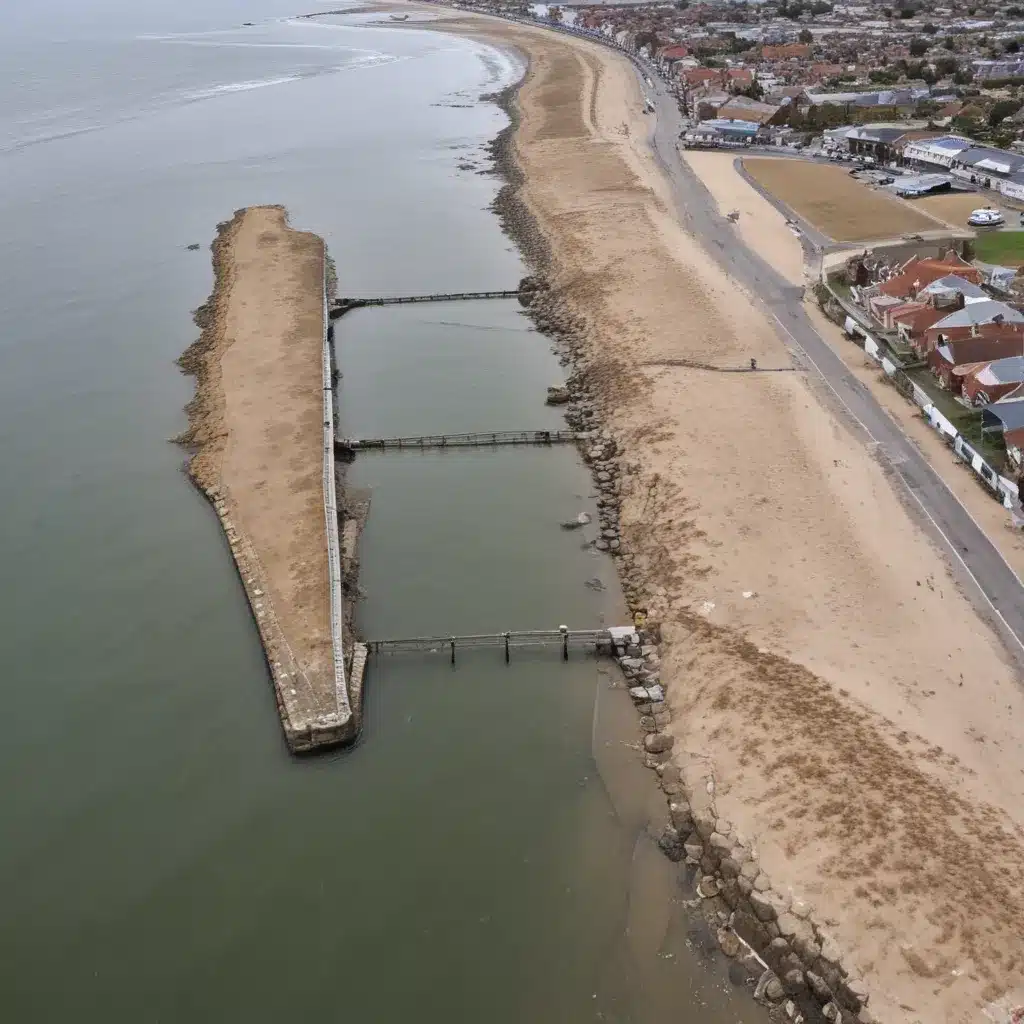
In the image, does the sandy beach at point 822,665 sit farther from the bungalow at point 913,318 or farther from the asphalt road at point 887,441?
the bungalow at point 913,318

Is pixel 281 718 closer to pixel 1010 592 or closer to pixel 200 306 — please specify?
pixel 1010 592

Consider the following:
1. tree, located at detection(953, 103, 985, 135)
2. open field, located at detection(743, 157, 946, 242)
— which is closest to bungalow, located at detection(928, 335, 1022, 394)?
open field, located at detection(743, 157, 946, 242)

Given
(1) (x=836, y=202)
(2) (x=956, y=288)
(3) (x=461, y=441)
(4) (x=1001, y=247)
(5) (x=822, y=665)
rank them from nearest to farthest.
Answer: (5) (x=822, y=665)
(3) (x=461, y=441)
(2) (x=956, y=288)
(4) (x=1001, y=247)
(1) (x=836, y=202)

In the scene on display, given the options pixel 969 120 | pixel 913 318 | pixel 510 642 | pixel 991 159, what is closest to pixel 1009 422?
pixel 913 318

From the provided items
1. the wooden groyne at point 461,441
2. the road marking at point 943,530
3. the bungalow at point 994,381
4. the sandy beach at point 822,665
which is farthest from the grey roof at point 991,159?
the wooden groyne at point 461,441

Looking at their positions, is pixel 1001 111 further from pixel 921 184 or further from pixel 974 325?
pixel 974 325
